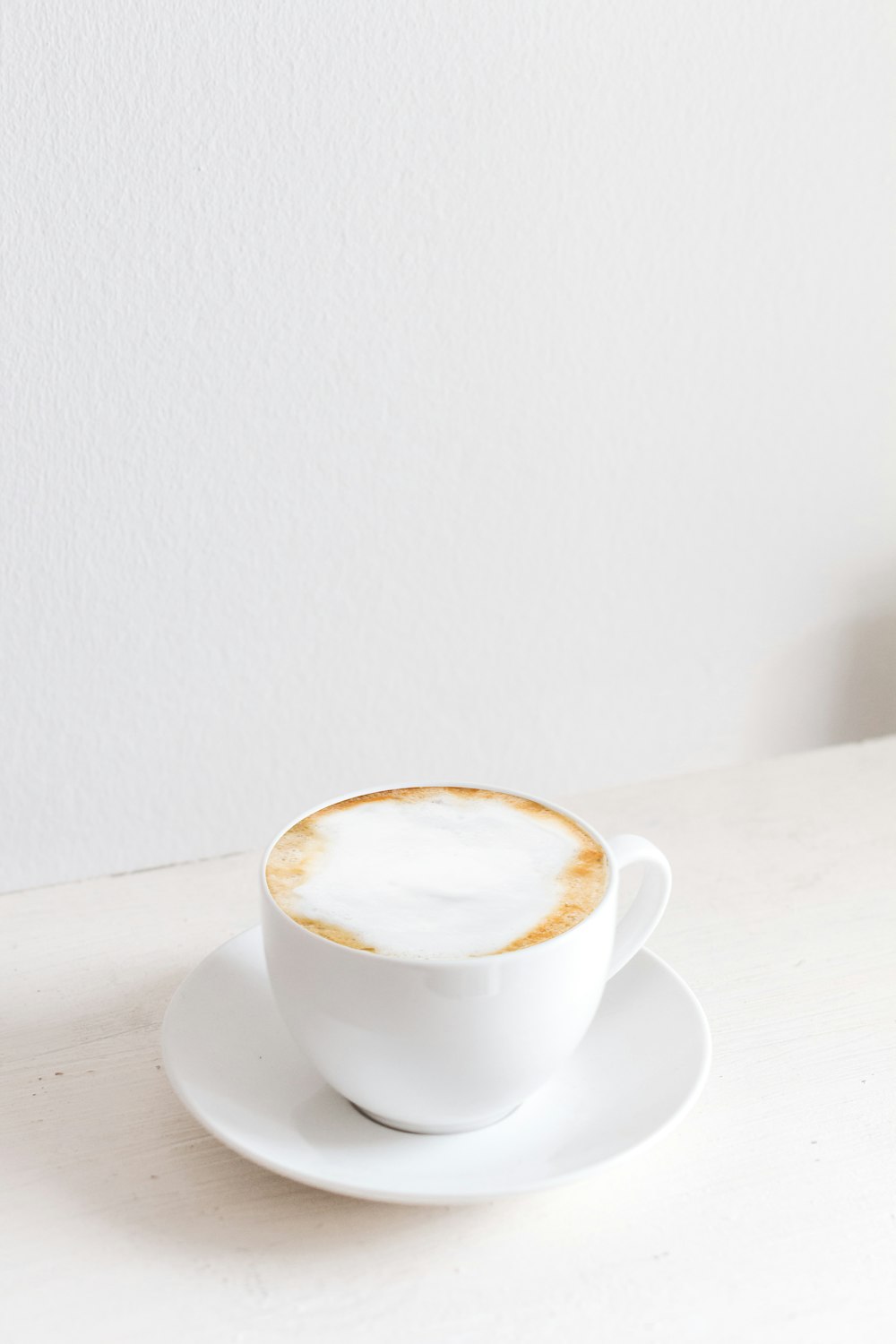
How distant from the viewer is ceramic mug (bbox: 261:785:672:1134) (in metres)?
0.43

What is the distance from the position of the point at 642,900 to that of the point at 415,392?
0.37 m

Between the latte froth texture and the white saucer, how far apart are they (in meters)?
0.08

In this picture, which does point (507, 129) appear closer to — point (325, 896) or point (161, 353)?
point (161, 353)

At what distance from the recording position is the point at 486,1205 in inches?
18.5

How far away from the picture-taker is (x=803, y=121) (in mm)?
811

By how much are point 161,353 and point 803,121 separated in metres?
0.43

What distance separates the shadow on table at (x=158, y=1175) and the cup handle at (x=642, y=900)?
0.38 ft

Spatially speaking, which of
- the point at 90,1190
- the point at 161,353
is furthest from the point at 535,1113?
the point at 161,353

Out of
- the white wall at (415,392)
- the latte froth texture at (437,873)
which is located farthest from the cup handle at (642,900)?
the white wall at (415,392)

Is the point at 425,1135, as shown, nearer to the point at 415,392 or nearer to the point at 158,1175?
the point at 158,1175

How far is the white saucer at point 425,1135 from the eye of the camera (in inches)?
17.6

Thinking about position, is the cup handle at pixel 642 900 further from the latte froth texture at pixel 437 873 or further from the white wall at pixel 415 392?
the white wall at pixel 415 392

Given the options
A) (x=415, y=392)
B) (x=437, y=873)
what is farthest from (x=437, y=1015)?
(x=415, y=392)

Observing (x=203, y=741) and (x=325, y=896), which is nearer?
(x=325, y=896)
